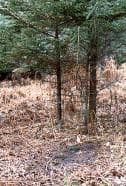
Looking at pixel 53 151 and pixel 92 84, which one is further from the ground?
pixel 92 84

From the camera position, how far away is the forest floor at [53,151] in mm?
6402

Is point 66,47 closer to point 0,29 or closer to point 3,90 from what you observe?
point 0,29

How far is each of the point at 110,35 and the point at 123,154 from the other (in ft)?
8.04

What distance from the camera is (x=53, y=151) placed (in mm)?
7973

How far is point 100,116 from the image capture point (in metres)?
10.6

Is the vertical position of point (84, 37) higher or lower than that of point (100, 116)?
higher

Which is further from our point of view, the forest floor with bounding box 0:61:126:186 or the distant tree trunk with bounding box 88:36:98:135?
the distant tree trunk with bounding box 88:36:98:135

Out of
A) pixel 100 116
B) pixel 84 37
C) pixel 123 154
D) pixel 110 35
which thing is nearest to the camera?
pixel 123 154

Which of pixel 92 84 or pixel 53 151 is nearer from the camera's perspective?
pixel 53 151

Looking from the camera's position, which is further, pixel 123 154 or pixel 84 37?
pixel 84 37

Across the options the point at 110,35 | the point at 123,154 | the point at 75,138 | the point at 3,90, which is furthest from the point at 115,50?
the point at 3,90

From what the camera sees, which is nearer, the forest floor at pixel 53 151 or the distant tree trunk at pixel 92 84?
the forest floor at pixel 53 151

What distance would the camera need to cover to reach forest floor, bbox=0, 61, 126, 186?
21.0 ft

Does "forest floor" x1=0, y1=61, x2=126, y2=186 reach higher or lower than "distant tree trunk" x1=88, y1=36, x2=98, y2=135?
lower
